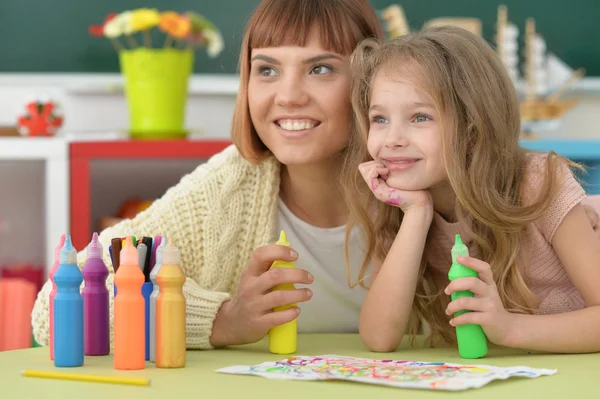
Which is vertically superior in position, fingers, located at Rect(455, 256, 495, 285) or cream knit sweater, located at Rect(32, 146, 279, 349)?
cream knit sweater, located at Rect(32, 146, 279, 349)

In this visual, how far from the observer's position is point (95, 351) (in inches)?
49.2

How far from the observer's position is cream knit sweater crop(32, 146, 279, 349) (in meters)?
1.54

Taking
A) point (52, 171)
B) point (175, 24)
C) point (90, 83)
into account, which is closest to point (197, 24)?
point (175, 24)

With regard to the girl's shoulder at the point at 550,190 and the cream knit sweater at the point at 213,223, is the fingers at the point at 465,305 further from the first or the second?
the cream knit sweater at the point at 213,223

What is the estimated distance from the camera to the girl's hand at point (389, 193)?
139cm

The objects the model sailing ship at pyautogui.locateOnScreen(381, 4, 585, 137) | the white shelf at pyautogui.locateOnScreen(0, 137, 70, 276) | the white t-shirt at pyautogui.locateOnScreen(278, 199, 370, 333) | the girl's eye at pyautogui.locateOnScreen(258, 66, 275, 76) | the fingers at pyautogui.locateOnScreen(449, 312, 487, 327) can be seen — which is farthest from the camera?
the model sailing ship at pyautogui.locateOnScreen(381, 4, 585, 137)

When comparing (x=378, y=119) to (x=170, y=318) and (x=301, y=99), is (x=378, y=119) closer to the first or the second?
(x=301, y=99)

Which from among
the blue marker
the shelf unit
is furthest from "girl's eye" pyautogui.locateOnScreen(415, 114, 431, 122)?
the shelf unit

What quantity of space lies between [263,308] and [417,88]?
15.1 inches

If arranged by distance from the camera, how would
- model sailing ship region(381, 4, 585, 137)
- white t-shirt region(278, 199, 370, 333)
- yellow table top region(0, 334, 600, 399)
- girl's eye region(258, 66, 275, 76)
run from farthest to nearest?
1. model sailing ship region(381, 4, 585, 137)
2. white t-shirt region(278, 199, 370, 333)
3. girl's eye region(258, 66, 275, 76)
4. yellow table top region(0, 334, 600, 399)

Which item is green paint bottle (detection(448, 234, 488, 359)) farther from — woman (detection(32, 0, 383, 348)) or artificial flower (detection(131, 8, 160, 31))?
artificial flower (detection(131, 8, 160, 31))

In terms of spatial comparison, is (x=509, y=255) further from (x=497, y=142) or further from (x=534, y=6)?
(x=534, y=6)

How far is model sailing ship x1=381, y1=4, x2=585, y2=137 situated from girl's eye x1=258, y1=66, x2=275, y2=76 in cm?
114

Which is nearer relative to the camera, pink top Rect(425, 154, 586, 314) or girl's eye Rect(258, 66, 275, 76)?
pink top Rect(425, 154, 586, 314)
